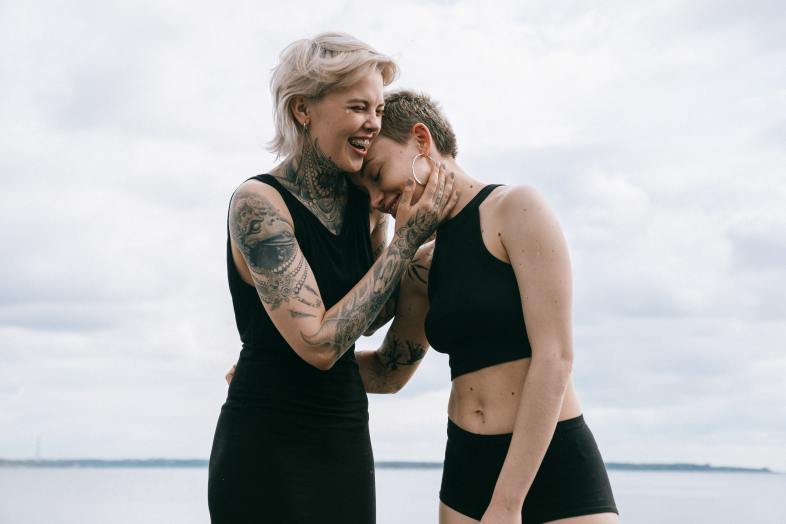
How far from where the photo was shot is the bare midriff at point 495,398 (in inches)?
132

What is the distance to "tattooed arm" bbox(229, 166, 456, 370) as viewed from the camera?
3665 millimetres

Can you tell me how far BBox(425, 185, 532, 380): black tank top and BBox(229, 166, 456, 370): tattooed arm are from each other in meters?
0.14

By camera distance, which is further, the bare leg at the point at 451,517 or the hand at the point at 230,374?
the hand at the point at 230,374

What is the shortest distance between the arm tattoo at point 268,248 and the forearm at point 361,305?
18 cm

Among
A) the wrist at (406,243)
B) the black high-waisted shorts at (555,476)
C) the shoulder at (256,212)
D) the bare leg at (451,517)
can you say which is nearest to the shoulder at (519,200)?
the wrist at (406,243)

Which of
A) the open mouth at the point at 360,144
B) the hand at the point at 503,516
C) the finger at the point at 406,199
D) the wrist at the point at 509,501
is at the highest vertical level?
the open mouth at the point at 360,144

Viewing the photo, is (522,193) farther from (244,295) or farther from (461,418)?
(244,295)

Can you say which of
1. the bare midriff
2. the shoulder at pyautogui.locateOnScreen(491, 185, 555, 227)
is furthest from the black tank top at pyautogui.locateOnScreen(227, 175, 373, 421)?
the shoulder at pyautogui.locateOnScreen(491, 185, 555, 227)

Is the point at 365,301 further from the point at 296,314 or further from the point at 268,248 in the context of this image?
the point at 268,248

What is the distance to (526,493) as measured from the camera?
326cm

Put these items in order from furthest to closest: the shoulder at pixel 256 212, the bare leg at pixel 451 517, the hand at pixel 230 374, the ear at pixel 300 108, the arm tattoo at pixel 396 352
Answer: the arm tattoo at pixel 396 352 < the hand at pixel 230 374 < the ear at pixel 300 108 < the shoulder at pixel 256 212 < the bare leg at pixel 451 517

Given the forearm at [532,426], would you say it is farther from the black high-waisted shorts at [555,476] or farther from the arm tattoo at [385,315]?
the arm tattoo at [385,315]

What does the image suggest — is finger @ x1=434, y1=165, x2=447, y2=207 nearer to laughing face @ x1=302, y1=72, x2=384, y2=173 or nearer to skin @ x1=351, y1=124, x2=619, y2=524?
skin @ x1=351, y1=124, x2=619, y2=524

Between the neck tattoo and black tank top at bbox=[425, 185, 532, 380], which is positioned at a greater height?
the neck tattoo
